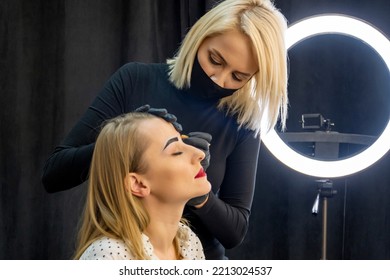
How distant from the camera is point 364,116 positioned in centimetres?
220

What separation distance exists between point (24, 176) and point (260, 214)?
Result: 87 centimetres

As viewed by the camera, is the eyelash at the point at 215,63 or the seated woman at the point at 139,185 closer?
the seated woman at the point at 139,185

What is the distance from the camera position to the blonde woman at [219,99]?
116 centimetres

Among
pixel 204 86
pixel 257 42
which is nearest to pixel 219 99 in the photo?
pixel 204 86

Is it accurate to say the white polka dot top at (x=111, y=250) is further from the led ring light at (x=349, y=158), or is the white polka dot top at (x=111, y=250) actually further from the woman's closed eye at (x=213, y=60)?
the led ring light at (x=349, y=158)

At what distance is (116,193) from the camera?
1.07m

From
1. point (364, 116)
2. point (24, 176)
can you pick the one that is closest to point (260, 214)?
point (364, 116)

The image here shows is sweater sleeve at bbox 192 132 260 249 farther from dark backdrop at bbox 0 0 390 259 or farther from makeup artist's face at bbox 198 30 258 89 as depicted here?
dark backdrop at bbox 0 0 390 259

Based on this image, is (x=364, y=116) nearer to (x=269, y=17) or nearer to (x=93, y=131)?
(x=269, y=17)

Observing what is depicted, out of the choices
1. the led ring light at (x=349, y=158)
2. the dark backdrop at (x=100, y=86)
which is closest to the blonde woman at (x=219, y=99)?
the led ring light at (x=349, y=158)

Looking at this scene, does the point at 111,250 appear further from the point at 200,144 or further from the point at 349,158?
the point at 349,158

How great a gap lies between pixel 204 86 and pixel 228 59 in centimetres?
8

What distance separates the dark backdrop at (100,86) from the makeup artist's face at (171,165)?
1072 millimetres

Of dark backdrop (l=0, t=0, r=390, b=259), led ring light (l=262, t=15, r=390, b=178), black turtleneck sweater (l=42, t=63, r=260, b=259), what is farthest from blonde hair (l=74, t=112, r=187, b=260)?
dark backdrop (l=0, t=0, r=390, b=259)
